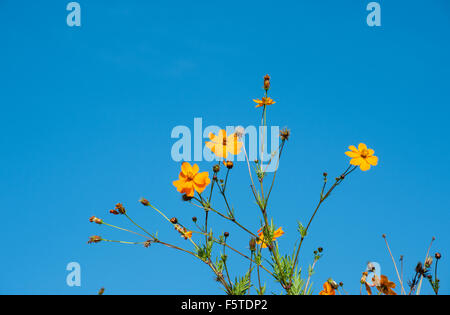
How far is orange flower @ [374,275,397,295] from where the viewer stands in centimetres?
154

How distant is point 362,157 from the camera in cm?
202

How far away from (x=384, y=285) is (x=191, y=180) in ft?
3.68

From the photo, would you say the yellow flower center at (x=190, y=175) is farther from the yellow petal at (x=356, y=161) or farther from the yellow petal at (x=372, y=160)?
the yellow petal at (x=372, y=160)

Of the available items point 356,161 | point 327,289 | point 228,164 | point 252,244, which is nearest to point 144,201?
point 228,164

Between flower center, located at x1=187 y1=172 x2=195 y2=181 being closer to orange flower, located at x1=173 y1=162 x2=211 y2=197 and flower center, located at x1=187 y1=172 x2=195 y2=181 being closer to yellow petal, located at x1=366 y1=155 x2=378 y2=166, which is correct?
orange flower, located at x1=173 y1=162 x2=211 y2=197

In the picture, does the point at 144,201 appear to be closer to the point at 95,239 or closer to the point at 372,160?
the point at 95,239
